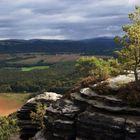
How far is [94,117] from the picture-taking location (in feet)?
211

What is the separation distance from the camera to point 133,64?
69438mm

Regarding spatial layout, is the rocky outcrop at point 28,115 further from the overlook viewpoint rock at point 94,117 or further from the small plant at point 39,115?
the overlook viewpoint rock at point 94,117

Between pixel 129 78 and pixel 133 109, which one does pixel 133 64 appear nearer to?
pixel 129 78

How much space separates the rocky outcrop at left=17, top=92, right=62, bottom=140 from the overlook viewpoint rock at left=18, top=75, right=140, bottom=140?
22.8 m

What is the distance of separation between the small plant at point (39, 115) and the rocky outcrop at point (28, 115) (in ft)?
6.77

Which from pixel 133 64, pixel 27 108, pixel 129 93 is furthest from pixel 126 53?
pixel 27 108

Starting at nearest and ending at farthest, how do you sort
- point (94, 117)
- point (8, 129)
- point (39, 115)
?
point (94, 117)
point (39, 115)
point (8, 129)

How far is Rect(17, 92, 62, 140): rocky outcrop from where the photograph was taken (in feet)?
323

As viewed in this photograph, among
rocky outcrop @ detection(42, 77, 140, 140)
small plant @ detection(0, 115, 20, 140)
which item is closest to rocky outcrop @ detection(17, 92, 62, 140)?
small plant @ detection(0, 115, 20, 140)

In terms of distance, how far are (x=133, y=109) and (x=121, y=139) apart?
4.41m

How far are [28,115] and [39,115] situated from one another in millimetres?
9594

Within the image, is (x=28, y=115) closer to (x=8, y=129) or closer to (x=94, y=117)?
(x=8, y=129)

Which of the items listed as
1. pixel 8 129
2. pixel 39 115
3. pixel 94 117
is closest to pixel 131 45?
pixel 94 117

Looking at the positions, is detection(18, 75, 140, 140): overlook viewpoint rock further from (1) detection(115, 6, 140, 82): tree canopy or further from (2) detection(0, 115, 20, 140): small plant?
(2) detection(0, 115, 20, 140): small plant
